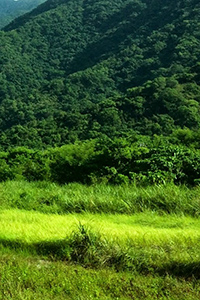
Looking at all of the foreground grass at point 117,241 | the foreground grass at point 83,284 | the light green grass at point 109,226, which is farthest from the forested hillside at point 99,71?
the foreground grass at point 83,284

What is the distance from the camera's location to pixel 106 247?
4.09 meters

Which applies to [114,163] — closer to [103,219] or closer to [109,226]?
[103,219]

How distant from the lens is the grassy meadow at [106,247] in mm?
3416

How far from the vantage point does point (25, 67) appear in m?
109

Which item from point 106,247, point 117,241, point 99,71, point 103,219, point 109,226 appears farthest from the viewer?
point 99,71

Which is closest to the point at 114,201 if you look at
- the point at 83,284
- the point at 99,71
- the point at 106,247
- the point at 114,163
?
the point at 106,247

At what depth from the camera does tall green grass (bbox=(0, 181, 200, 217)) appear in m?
5.43

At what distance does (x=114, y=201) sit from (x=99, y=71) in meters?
87.6

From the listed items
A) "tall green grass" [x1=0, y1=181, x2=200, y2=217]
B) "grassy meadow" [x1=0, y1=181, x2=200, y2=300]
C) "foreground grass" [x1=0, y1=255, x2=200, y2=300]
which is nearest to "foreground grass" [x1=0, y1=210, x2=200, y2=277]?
"grassy meadow" [x1=0, y1=181, x2=200, y2=300]

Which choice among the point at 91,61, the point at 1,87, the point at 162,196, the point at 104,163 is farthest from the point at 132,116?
the point at 91,61

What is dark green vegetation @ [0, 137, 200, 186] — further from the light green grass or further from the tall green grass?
the light green grass

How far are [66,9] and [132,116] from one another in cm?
10283

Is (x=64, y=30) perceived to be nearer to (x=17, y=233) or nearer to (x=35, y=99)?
(x=35, y=99)

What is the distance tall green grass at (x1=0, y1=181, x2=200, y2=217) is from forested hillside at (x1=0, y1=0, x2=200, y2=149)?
64.7ft
